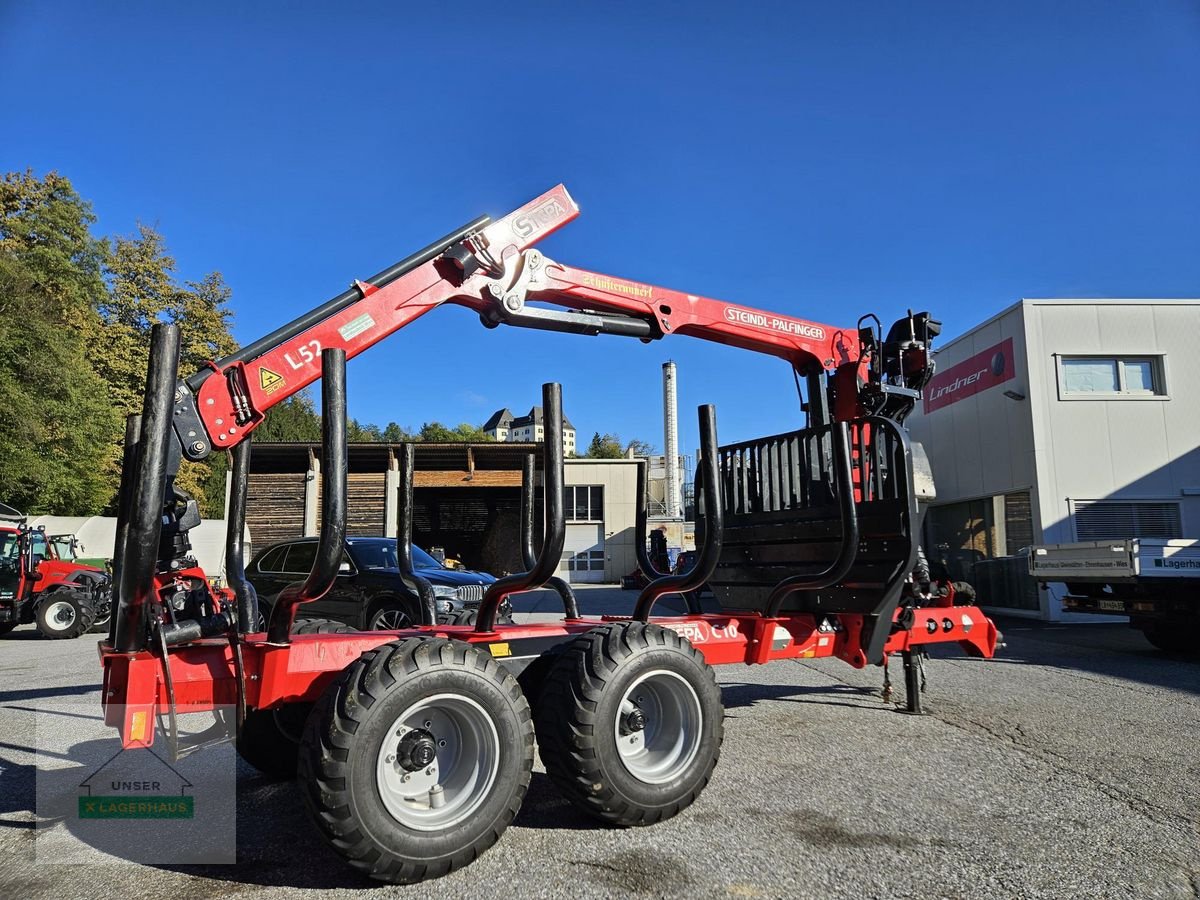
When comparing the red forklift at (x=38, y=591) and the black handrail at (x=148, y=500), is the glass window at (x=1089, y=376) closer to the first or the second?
the black handrail at (x=148, y=500)

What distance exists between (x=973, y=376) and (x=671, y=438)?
111ft

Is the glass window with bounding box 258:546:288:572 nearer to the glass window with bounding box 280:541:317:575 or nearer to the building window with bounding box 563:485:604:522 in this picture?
the glass window with bounding box 280:541:317:575

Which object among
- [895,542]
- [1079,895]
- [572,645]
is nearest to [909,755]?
[895,542]

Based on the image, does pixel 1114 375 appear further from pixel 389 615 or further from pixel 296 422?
pixel 296 422

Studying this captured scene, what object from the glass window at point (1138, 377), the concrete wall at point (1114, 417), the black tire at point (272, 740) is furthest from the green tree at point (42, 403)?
the glass window at point (1138, 377)

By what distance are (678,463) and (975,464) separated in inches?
1326

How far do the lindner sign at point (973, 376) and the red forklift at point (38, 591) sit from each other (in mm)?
17907

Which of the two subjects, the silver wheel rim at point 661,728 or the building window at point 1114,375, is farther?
the building window at point 1114,375

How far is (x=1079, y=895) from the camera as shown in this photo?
3330mm

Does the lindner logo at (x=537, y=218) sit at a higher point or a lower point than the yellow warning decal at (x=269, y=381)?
higher

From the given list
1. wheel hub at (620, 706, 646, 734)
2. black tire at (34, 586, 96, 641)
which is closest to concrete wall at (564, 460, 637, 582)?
black tire at (34, 586, 96, 641)

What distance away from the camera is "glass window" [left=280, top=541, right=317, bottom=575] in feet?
37.0

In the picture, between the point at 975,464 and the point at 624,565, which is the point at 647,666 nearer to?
the point at 975,464

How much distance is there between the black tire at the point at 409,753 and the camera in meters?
3.34
